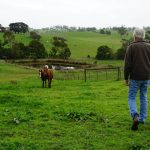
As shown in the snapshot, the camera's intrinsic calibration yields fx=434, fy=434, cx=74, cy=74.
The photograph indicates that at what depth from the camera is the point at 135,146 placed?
8469mm

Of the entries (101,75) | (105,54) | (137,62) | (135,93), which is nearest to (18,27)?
(105,54)

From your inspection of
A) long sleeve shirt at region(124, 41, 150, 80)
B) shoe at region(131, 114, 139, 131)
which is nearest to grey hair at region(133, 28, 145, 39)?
long sleeve shirt at region(124, 41, 150, 80)

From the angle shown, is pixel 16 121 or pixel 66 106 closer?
pixel 16 121

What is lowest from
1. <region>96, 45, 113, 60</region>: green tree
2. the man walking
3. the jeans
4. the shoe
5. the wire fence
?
<region>96, 45, 113, 60</region>: green tree

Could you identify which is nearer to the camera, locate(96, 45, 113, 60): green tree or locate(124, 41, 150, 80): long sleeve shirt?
locate(124, 41, 150, 80): long sleeve shirt

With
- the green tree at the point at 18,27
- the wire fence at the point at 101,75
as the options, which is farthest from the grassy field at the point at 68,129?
the green tree at the point at 18,27

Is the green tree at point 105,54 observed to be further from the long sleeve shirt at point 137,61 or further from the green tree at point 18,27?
the long sleeve shirt at point 137,61

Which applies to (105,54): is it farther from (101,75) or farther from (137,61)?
(137,61)

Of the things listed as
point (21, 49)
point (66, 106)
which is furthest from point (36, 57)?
point (66, 106)

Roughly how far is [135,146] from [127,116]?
12.4 feet

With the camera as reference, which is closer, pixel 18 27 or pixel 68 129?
pixel 68 129

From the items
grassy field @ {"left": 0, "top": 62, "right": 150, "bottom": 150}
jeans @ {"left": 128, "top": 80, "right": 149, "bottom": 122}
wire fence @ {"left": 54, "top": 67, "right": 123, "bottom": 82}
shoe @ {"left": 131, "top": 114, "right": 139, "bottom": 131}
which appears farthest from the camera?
wire fence @ {"left": 54, "top": 67, "right": 123, "bottom": 82}

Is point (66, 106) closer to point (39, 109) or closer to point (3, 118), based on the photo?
point (39, 109)

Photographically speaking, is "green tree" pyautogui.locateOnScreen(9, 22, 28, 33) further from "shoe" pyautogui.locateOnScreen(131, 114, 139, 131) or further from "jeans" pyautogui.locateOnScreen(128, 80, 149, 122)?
"shoe" pyautogui.locateOnScreen(131, 114, 139, 131)
